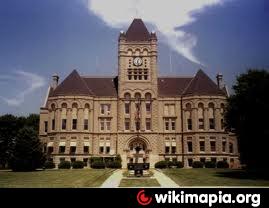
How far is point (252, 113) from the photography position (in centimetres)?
3194

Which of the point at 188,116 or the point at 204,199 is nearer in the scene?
the point at 204,199

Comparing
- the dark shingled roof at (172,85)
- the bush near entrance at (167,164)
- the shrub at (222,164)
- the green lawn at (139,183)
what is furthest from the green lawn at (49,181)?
the dark shingled roof at (172,85)

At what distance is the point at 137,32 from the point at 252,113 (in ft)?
108

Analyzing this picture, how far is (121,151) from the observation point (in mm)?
56656

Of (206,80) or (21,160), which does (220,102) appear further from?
(21,160)

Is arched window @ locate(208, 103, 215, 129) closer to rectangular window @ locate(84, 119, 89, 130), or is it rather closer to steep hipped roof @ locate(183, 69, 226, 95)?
steep hipped roof @ locate(183, 69, 226, 95)

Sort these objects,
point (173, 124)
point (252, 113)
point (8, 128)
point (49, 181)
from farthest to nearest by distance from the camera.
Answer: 1. point (8, 128)
2. point (173, 124)
3. point (252, 113)
4. point (49, 181)

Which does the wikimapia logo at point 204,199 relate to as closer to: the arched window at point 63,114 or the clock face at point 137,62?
the arched window at point 63,114

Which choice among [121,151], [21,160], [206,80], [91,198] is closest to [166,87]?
[206,80]

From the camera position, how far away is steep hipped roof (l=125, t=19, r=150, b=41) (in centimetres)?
5991

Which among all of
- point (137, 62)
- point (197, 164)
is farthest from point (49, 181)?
point (137, 62)

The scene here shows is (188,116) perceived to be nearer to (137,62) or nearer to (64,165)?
(137,62)

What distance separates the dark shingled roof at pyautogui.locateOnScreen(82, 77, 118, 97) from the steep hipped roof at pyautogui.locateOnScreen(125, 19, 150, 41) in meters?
7.57

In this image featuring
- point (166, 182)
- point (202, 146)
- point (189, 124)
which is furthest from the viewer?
point (189, 124)
